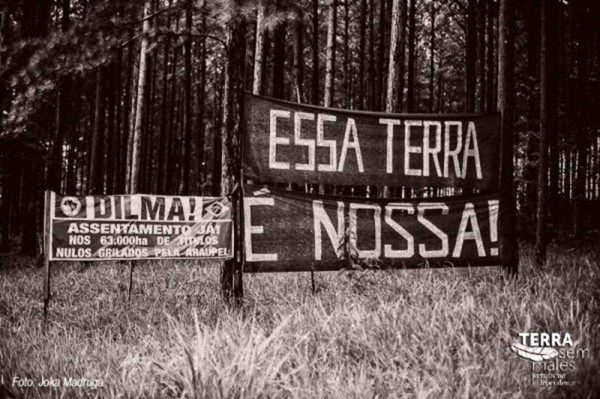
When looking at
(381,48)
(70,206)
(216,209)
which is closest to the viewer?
(70,206)

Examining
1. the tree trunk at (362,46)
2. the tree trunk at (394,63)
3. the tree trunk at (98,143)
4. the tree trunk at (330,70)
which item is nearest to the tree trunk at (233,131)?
the tree trunk at (394,63)

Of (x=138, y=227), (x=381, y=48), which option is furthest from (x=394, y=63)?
(x=381, y=48)

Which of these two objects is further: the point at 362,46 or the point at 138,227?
the point at 362,46

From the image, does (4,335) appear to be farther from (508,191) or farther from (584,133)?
(584,133)

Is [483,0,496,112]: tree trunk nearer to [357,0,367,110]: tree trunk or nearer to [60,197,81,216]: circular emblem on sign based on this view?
[357,0,367,110]: tree trunk

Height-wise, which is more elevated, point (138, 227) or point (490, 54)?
point (490, 54)

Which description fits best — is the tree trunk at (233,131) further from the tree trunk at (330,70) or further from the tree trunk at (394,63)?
the tree trunk at (330,70)

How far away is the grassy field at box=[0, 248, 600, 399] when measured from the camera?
8.39ft

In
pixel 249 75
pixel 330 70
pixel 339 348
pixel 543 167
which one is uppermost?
pixel 249 75

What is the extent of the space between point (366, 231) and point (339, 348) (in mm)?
1476

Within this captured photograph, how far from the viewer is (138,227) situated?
4859 millimetres

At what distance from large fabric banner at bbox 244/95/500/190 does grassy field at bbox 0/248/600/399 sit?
1.24m

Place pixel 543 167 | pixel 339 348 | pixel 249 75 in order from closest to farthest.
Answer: pixel 339 348
pixel 543 167
pixel 249 75

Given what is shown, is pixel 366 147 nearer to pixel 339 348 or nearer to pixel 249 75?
pixel 339 348
